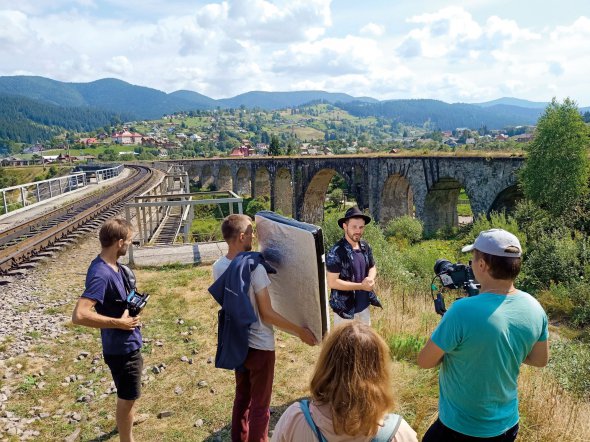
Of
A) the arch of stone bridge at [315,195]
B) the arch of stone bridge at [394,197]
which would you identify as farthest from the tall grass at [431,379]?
the arch of stone bridge at [315,195]

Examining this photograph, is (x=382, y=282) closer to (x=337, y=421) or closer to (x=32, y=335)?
(x=32, y=335)

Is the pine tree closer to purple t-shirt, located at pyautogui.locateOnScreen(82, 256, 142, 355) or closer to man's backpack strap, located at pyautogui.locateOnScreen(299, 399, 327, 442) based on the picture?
purple t-shirt, located at pyautogui.locateOnScreen(82, 256, 142, 355)

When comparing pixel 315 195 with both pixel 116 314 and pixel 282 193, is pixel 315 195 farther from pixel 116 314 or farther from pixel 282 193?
pixel 116 314

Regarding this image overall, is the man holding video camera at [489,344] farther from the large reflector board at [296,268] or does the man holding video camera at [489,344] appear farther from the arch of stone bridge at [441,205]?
the arch of stone bridge at [441,205]

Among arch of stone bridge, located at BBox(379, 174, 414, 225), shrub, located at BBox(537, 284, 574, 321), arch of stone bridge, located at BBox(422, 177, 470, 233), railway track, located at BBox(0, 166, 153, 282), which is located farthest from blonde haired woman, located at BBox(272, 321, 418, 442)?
arch of stone bridge, located at BBox(379, 174, 414, 225)

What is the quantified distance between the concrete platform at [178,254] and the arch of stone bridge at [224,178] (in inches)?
1946

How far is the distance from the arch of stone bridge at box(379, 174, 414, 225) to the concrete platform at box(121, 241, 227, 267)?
20.5m

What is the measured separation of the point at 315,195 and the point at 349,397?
127 ft

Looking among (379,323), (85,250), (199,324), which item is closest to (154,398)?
(199,324)

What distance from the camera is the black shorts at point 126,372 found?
9.74 feet

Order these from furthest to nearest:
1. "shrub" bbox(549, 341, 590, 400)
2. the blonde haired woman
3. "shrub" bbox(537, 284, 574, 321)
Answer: "shrub" bbox(537, 284, 574, 321) → "shrub" bbox(549, 341, 590, 400) → the blonde haired woman

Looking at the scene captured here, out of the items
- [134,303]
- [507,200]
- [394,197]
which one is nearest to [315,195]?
[394,197]

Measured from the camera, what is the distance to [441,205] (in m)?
25.9

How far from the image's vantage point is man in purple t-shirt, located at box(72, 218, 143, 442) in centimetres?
279
